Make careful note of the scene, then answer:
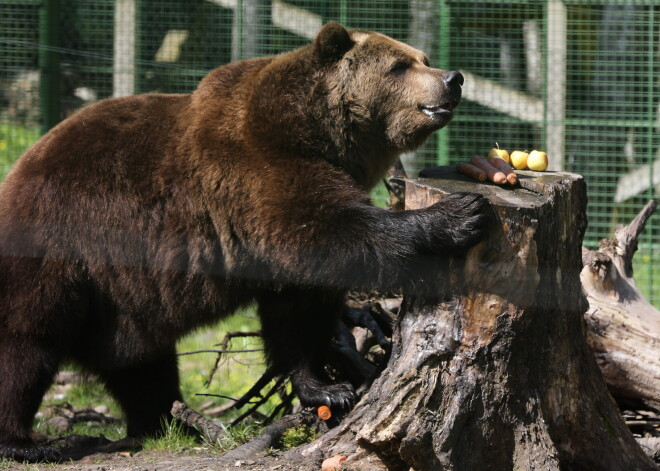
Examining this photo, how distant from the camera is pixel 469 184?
4375 mm

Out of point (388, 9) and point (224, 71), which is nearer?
point (224, 71)

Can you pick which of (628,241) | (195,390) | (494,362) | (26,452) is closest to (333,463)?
(494,362)

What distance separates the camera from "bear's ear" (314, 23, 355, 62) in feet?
16.7

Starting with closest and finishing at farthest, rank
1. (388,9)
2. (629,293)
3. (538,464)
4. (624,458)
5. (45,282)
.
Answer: (538,464)
(624,458)
(45,282)
(629,293)
(388,9)

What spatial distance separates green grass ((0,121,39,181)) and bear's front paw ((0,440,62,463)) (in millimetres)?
5262

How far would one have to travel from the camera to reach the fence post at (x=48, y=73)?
9641 millimetres

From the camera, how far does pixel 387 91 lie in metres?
5.15

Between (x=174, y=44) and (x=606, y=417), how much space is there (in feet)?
22.6

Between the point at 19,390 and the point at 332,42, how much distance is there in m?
2.63

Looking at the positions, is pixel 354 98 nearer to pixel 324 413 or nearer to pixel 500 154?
pixel 500 154

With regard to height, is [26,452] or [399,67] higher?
[399,67]

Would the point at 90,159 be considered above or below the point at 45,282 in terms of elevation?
above

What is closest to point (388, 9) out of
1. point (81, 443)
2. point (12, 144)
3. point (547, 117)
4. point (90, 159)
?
point (547, 117)

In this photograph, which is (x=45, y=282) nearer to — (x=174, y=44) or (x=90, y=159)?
(x=90, y=159)
